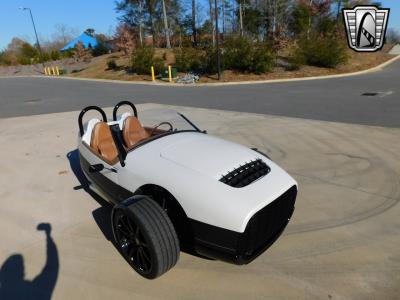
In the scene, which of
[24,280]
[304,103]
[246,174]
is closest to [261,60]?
[304,103]

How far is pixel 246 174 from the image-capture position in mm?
2783

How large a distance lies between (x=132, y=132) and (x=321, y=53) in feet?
72.6

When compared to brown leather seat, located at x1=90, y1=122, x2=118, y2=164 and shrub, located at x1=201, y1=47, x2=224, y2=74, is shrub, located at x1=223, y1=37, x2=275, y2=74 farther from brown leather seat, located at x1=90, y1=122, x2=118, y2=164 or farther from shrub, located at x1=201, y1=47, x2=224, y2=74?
brown leather seat, located at x1=90, y1=122, x2=118, y2=164

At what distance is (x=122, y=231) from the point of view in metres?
2.91

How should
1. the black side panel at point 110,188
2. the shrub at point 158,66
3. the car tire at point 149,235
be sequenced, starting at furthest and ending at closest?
1. the shrub at point 158,66
2. the black side panel at point 110,188
3. the car tire at point 149,235

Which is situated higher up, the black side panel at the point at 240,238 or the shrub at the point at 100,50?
the shrub at the point at 100,50

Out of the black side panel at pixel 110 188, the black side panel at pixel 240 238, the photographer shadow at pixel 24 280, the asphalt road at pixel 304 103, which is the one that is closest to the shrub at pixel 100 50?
the asphalt road at pixel 304 103

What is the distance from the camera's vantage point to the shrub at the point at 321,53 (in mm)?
22578

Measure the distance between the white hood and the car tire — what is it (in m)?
0.49

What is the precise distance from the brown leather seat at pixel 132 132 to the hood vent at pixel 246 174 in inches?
63.6

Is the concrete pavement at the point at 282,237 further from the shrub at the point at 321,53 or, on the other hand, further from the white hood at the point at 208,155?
the shrub at the point at 321,53

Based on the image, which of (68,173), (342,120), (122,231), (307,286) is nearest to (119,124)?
(68,173)

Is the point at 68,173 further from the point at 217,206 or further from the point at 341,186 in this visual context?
the point at 341,186

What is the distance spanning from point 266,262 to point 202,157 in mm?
1162
